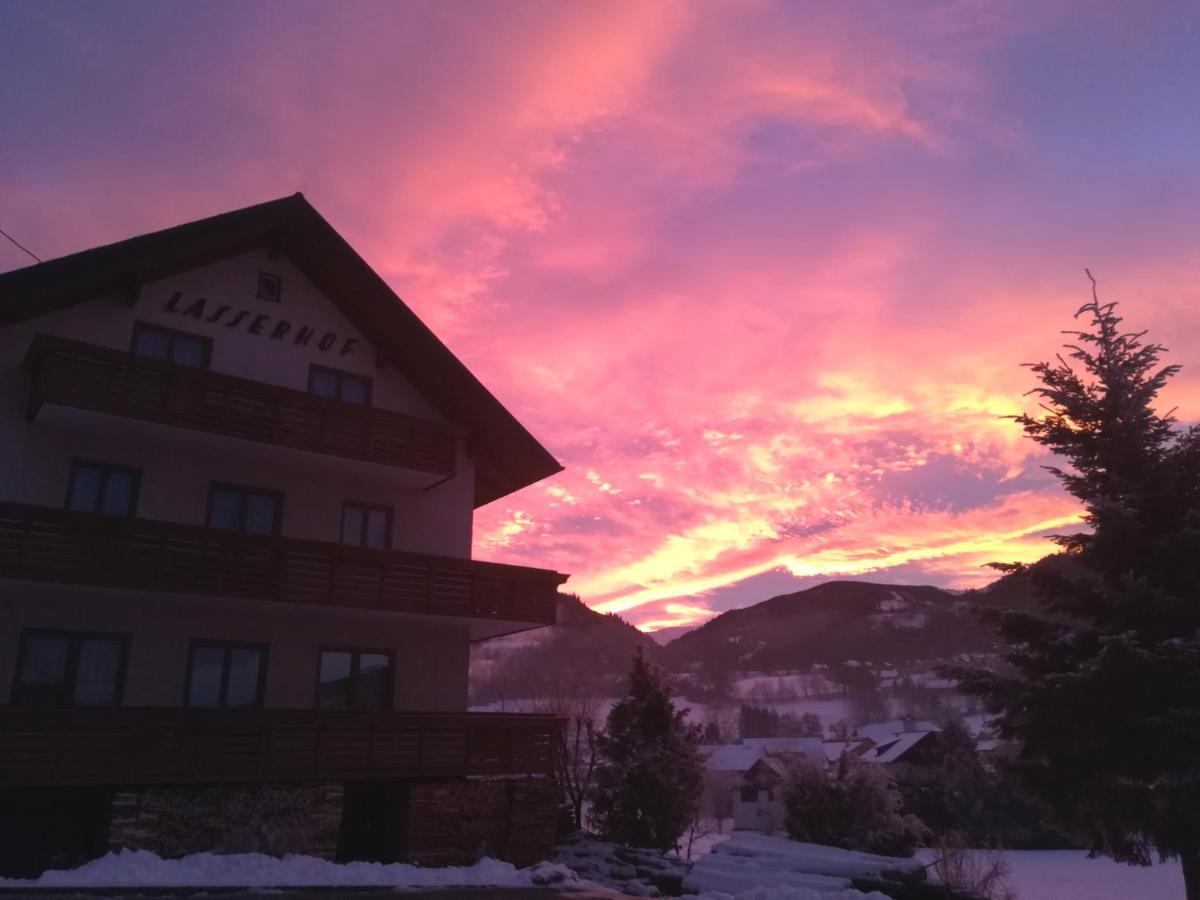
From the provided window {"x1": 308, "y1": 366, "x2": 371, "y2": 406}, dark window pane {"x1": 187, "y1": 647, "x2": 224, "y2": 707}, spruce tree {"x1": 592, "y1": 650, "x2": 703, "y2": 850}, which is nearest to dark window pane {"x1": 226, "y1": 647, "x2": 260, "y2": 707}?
dark window pane {"x1": 187, "y1": 647, "x2": 224, "y2": 707}

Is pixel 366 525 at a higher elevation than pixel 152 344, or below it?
below

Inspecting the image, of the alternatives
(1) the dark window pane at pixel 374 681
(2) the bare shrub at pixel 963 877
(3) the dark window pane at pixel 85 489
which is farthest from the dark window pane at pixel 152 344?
(2) the bare shrub at pixel 963 877

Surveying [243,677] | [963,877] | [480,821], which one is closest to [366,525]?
[243,677]

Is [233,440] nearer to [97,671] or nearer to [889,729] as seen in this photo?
[97,671]

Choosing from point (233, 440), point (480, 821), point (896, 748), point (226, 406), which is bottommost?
point (896, 748)

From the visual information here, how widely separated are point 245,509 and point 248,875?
29.7 feet

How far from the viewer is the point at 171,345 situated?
21.3 m

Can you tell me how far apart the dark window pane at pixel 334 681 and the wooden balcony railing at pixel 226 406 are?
4.96m

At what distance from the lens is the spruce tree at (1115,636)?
647 inches

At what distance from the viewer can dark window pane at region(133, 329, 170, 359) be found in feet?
68.6

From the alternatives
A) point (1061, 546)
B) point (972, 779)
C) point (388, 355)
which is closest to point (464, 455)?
point (388, 355)

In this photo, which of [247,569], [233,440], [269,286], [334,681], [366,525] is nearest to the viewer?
[247,569]

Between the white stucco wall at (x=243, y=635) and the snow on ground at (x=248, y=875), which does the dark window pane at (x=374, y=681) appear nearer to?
the white stucco wall at (x=243, y=635)

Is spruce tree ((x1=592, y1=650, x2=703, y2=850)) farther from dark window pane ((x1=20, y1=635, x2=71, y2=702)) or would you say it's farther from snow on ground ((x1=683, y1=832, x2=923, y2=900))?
dark window pane ((x1=20, y1=635, x2=71, y2=702))
